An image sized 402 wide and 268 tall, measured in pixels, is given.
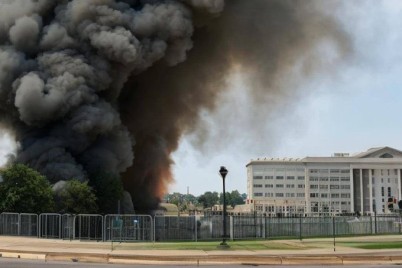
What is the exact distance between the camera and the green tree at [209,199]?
500 ft

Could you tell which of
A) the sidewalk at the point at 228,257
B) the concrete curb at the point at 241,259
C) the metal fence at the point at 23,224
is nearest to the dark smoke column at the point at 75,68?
the metal fence at the point at 23,224

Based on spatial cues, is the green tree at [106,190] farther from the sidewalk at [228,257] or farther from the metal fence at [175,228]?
the sidewalk at [228,257]

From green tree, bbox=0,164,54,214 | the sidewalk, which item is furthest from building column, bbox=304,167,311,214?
the sidewalk

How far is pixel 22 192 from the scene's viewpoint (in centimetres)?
3416

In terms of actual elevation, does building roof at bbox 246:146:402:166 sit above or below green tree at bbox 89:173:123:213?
above

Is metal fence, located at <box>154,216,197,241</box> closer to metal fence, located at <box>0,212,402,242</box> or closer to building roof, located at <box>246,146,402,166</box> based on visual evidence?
metal fence, located at <box>0,212,402,242</box>

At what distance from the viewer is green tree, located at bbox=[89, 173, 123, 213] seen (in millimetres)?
44062

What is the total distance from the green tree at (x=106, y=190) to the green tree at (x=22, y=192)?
8.35 m

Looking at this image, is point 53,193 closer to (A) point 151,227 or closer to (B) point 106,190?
(B) point 106,190

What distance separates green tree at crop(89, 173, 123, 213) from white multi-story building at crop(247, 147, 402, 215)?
8350 centimetres

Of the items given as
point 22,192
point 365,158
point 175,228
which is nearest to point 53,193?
point 22,192

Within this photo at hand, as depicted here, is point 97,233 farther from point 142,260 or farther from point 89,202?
point 89,202

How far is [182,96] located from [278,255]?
151ft

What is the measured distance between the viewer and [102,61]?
4584 cm
